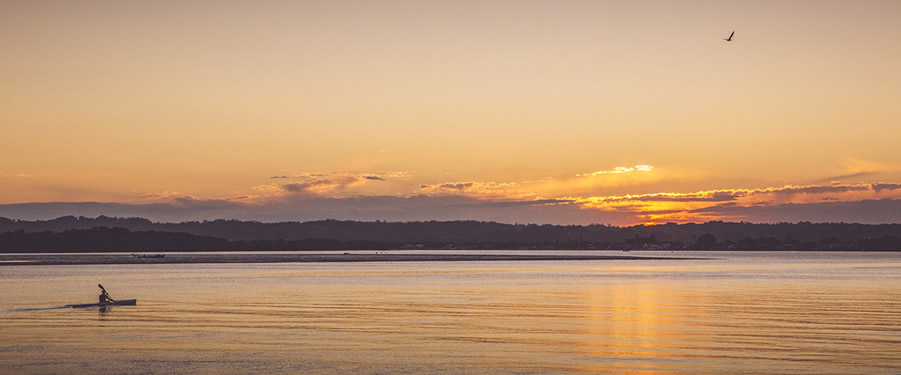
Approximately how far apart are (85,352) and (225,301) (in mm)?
22520

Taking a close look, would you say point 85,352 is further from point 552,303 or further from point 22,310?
point 552,303

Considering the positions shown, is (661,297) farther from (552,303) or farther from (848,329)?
(848,329)

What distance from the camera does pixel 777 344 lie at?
30.6 meters

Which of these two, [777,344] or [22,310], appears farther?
[22,310]

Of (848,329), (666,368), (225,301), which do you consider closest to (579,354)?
(666,368)

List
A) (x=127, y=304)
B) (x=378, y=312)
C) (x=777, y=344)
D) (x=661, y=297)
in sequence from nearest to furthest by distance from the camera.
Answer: (x=777, y=344) → (x=378, y=312) → (x=127, y=304) → (x=661, y=297)

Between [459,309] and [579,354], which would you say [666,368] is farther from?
[459,309]

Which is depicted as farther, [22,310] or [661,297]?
[661,297]

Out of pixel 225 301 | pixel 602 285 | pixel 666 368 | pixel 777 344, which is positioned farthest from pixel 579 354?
pixel 602 285

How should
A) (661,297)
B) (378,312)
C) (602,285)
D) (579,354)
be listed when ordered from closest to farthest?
(579,354)
(378,312)
(661,297)
(602,285)

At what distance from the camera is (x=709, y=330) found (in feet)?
116

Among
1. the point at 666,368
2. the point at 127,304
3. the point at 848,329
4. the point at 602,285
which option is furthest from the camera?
the point at 602,285

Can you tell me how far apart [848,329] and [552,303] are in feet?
58.8

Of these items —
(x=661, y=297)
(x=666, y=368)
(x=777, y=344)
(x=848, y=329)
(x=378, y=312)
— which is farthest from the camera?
(x=661, y=297)
